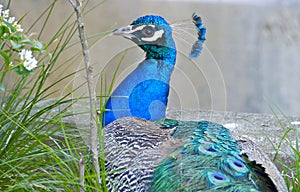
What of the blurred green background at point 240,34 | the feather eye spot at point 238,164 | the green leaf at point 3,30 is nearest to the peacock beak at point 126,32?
the green leaf at point 3,30

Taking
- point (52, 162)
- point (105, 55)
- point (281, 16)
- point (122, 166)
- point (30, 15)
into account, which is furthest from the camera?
point (281, 16)

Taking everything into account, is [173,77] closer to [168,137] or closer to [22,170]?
[168,137]

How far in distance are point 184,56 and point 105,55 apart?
60 centimetres

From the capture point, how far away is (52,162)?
5.27 ft

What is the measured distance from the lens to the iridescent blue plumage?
1.61m

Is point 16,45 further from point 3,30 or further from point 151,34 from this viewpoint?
point 151,34

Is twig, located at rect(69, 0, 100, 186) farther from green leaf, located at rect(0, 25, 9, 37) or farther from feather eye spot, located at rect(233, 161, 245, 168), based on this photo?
feather eye spot, located at rect(233, 161, 245, 168)

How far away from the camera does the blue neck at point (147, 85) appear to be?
163cm

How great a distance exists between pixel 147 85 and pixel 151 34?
13cm

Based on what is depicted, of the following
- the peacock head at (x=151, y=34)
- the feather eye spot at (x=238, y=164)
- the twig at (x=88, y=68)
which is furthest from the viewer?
the peacock head at (x=151, y=34)

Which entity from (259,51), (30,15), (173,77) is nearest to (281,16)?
(259,51)

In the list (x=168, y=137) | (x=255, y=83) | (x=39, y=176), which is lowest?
(x=39, y=176)

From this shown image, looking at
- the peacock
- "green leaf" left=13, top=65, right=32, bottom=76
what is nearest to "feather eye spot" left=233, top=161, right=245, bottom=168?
the peacock

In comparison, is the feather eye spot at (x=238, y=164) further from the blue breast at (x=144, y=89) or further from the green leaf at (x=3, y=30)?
the green leaf at (x=3, y=30)
